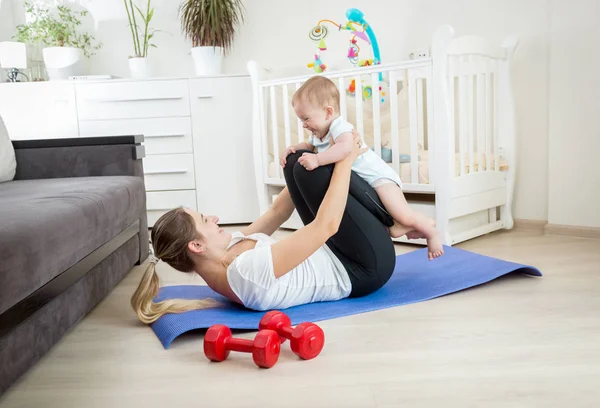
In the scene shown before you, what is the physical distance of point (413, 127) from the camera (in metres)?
2.56

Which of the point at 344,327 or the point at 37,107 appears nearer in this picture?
the point at 344,327

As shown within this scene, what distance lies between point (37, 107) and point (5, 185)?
1.33 metres

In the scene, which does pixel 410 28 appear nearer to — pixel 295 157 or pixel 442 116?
pixel 442 116

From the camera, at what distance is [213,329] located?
137 cm

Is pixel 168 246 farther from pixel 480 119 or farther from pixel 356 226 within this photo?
pixel 480 119

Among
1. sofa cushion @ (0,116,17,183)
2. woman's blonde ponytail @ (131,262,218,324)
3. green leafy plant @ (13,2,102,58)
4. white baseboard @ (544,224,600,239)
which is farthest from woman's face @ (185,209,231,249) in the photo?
green leafy plant @ (13,2,102,58)

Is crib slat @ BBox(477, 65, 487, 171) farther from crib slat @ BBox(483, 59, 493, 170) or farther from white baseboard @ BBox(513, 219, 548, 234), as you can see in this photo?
white baseboard @ BBox(513, 219, 548, 234)

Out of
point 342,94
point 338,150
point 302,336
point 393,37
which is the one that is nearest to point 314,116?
point 338,150

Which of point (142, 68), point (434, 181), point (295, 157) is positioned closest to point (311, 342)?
point (295, 157)

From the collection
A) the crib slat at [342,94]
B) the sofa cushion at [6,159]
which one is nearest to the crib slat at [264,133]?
the crib slat at [342,94]

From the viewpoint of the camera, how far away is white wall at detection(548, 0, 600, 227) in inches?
103

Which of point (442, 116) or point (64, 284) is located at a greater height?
point (442, 116)

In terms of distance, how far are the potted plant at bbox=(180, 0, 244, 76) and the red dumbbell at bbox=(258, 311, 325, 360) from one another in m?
2.37

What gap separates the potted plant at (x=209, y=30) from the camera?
344 cm
